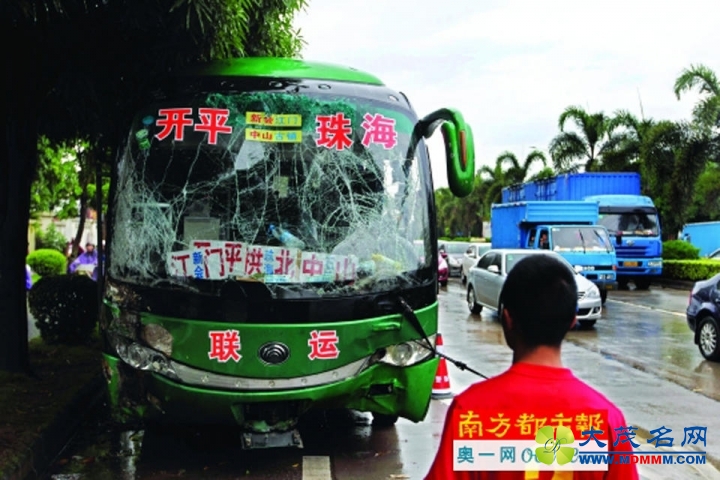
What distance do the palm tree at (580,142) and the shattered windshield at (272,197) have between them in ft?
100

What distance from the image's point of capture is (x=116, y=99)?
25.1ft

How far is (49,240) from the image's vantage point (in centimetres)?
3975

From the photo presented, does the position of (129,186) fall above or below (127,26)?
below

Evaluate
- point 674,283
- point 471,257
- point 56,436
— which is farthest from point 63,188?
point 56,436

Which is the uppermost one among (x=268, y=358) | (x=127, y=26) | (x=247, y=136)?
(x=127, y=26)

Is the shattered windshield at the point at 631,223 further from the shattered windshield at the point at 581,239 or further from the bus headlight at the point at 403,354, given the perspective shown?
the bus headlight at the point at 403,354

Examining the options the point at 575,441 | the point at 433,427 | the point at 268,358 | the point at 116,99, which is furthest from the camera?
the point at 116,99

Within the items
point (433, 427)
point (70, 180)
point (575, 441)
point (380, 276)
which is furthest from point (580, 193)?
point (575, 441)

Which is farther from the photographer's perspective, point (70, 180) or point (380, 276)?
point (70, 180)

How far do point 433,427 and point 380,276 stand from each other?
2.30 m

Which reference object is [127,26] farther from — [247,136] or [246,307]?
[246,307]

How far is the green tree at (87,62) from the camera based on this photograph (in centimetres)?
619

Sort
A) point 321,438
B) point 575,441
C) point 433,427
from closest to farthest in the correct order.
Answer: point 575,441 → point 321,438 → point 433,427

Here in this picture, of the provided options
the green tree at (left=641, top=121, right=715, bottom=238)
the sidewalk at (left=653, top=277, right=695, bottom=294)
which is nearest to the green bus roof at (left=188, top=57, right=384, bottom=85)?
the green tree at (left=641, top=121, right=715, bottom=238)
